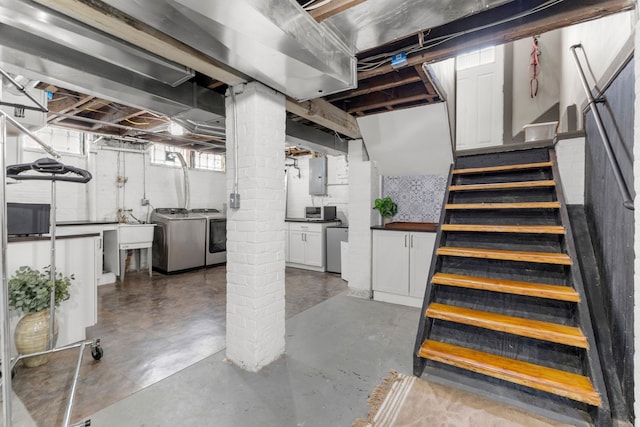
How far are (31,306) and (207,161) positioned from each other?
Answer: 16.6 ft

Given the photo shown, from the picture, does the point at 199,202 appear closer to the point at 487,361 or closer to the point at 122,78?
the point at 122,78

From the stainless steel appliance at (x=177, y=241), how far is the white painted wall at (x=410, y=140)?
3.48m

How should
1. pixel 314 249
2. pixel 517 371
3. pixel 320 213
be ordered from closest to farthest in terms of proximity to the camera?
pixel 517 371, pixel 314 249, pixel 320 213

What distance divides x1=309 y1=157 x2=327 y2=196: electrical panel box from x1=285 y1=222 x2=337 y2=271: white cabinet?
83 cm

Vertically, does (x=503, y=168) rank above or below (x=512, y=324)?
above

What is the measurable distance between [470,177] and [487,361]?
1.92 metres

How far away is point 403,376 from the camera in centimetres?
212

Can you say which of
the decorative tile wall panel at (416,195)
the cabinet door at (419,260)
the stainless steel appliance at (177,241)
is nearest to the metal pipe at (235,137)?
the cabinet door at (419,260)

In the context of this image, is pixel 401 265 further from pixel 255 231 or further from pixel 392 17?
pixel 392 17

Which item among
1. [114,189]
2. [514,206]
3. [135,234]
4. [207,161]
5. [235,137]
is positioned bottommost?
[135,234]

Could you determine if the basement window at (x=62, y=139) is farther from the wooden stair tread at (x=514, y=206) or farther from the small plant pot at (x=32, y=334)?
the wooden stair tread at (x=514, y=206)

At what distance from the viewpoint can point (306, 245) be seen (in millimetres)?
5723

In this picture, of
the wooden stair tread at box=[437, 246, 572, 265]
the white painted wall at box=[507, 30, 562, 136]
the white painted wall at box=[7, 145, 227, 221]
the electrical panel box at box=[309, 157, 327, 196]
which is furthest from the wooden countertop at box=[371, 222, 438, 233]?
the white painted wall at box=[7, 145, 227, 221]

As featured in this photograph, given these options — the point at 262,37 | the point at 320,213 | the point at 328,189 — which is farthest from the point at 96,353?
the point at 328,189
